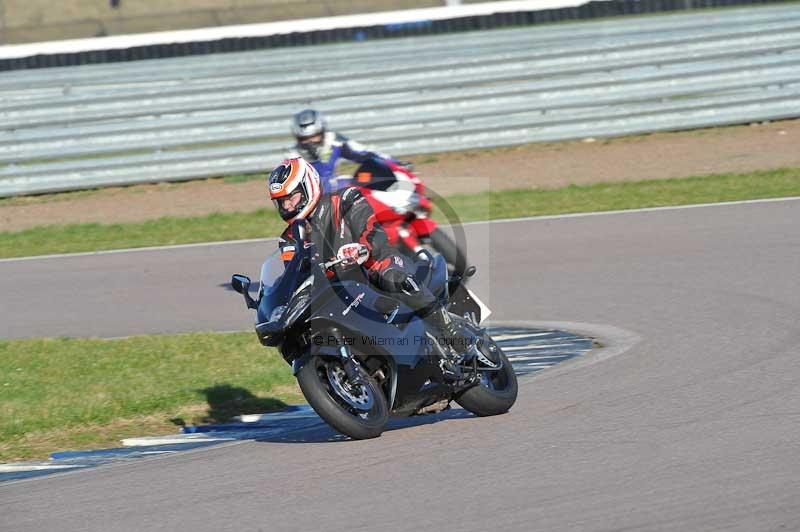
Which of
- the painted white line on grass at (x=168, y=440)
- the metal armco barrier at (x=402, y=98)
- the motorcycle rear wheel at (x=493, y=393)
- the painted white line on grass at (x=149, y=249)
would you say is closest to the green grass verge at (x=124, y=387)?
the painted white line on grass at (x=168, y=440)

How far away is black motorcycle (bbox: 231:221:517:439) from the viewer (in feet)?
19.6

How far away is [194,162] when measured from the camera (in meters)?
17.6

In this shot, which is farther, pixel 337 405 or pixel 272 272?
pixel 272 272

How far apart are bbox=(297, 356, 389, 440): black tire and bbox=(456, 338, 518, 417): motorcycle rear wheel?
59 centimetres

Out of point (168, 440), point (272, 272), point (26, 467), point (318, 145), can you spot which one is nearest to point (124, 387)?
point (168, 440)

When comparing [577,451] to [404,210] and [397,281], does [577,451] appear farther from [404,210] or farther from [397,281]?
[404,210]

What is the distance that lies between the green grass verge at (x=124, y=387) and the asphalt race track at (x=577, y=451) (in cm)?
97

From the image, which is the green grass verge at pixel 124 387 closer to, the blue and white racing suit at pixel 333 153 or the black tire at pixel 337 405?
the blue and white racing suit at pixel 333 153

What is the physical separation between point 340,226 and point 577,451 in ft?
5.43

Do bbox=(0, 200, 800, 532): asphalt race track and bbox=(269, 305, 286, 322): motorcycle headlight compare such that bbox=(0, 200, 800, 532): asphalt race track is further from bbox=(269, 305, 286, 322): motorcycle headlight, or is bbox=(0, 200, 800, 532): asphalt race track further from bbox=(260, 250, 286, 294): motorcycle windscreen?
bbox=(260, 250, 286, 294): motorcycle windscreen

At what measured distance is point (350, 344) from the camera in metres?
6.07

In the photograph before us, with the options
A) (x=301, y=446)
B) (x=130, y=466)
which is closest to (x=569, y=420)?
(x=301, y=446)

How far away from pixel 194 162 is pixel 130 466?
459 inches

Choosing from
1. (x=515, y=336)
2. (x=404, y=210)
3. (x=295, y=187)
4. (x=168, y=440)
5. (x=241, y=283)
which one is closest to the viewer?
(x=295, y=187)
